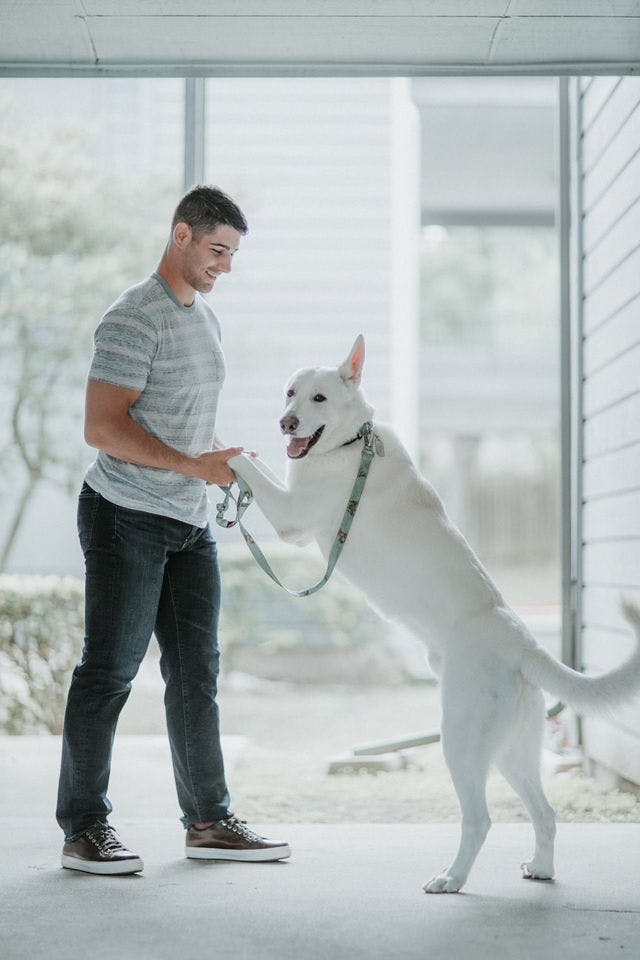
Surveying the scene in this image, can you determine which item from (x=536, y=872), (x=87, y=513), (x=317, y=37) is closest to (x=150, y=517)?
(x=87, y=513)

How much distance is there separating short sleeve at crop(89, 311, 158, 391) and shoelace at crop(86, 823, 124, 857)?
1.20 metres

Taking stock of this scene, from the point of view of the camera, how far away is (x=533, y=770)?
8.39 ft

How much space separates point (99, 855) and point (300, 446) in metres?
1.21

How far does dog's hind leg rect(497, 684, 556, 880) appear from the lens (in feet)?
8.27

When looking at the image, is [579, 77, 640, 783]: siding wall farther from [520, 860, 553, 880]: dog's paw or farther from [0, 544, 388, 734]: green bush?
[0, 544, 388, 734]: green bush

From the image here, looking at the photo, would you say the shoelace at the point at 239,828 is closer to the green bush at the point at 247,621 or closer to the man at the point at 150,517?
the man at the point at 150,517

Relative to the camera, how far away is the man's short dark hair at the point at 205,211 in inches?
105

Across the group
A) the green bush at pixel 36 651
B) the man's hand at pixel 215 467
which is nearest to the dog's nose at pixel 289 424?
the man's hand at pixel 215 467

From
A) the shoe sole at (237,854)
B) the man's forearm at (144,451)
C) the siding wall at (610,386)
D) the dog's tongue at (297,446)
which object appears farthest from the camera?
the siding wall at (610,386)

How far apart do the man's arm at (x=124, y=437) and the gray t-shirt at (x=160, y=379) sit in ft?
0.11

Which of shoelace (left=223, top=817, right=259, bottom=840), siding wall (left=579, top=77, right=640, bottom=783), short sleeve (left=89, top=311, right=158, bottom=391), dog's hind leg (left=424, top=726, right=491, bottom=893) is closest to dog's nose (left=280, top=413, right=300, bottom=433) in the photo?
short sleeve (left=89, top=311, right=158, bottom=391)

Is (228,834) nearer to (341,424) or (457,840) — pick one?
(457,840)

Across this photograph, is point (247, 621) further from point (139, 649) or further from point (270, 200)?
point (139, 649)

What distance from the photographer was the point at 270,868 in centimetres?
277
